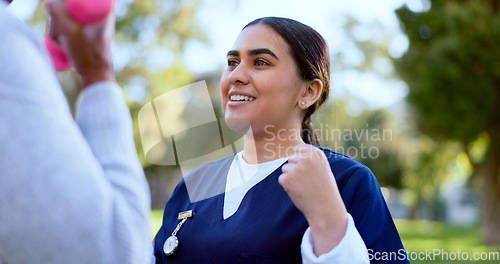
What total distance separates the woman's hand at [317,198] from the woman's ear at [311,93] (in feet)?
2.88

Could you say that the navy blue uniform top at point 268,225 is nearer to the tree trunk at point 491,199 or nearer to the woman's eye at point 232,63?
the woman's eye at point 232,63

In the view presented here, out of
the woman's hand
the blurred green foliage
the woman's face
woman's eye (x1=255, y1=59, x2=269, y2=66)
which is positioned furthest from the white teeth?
the blurred green foliage

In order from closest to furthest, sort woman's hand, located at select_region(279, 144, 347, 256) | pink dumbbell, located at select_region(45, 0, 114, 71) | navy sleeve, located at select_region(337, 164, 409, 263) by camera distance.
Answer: pink dumbbell, located at select_region(45, 0, 114, 71)
woman's hand, located at select_region(279, 144, 347, 256)
navy sleeve, located at select_region(337, 164, 409, 263)

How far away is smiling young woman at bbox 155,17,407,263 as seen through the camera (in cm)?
134

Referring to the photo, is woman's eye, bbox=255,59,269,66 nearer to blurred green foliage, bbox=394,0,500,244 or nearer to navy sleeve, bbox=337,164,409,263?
navy sleeve, bbox=337,164,409,263

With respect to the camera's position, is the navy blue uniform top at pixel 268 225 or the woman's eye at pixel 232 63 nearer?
the navy blue uniform top at pixel 268 225

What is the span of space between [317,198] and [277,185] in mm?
595

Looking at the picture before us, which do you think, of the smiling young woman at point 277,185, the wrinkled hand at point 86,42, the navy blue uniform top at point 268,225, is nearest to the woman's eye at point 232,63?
the smiling young woman at point 277,185

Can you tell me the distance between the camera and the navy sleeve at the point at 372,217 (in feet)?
5.23

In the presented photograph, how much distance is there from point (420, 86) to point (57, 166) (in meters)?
12.6

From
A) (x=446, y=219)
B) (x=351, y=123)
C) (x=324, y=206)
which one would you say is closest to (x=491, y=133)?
(x=351, y=123)

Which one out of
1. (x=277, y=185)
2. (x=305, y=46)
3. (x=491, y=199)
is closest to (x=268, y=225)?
(x=277, y=185)

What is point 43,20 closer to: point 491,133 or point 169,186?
point 491,133

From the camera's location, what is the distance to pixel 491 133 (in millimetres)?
13070
